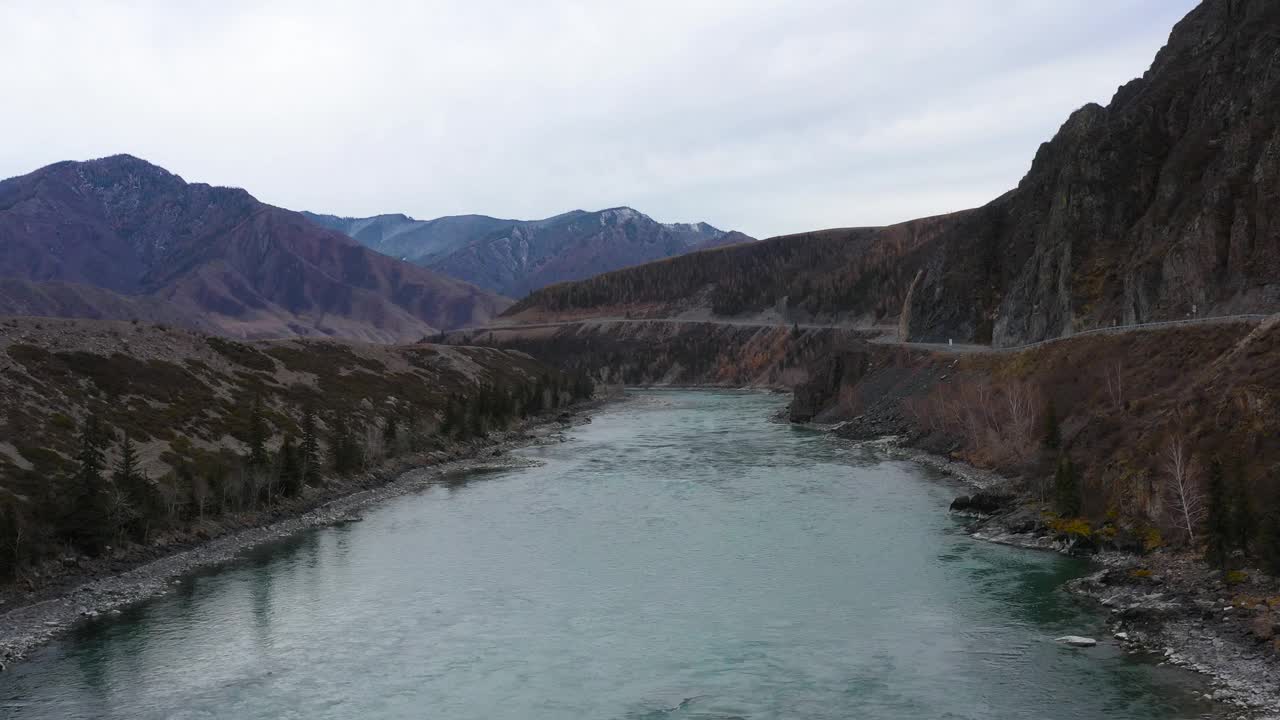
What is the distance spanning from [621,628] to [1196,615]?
21790 millimetres

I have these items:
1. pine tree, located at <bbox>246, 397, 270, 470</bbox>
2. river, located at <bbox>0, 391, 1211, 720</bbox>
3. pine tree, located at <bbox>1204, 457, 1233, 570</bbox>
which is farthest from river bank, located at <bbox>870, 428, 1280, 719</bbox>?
pine tree, located at <bbox>246, 397, 270, 470</bbox>

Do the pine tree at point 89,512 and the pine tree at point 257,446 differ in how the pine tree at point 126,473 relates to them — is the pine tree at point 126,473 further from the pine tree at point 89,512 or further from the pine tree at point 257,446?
the pine tree at point 257,446

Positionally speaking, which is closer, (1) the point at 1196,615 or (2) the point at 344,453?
(1) the point at 1196,615

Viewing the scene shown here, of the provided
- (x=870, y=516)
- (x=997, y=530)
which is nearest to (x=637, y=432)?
(x=870, y=516)

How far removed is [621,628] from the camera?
39.6 metres

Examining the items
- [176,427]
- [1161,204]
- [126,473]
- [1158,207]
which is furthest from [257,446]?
[1161,204]

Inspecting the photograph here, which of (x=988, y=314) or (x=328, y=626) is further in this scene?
(x=988, y=314)

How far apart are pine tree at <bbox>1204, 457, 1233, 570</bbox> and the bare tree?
244 cm

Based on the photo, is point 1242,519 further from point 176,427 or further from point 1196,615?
point 176,427

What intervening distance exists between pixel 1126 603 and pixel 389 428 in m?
63.6

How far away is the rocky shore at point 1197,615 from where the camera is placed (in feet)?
100

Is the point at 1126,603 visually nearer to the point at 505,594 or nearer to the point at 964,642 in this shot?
the point at 964,642

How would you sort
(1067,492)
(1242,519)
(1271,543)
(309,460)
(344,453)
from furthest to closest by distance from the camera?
(344,453), (309,460), (1067,492), (1242,519), (1271,543)

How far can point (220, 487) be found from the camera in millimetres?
60281
